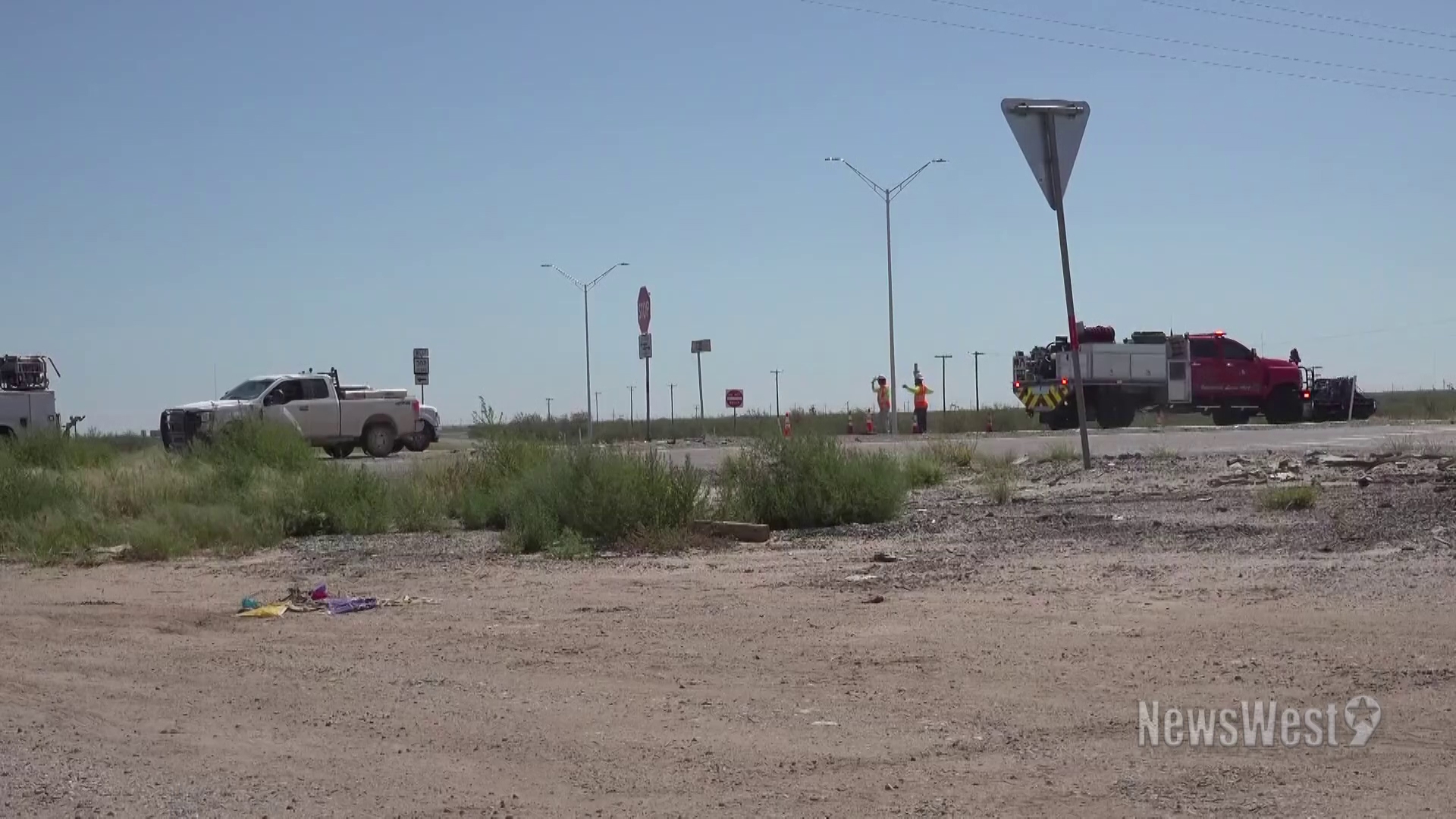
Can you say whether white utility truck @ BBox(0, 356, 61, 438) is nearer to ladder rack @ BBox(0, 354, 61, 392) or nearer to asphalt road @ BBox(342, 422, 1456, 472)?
ladder rack @ BBox(0, 354, 61, 392)

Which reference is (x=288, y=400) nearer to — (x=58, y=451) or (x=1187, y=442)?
(x=58, y=451)

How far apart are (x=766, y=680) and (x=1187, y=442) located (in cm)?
2273

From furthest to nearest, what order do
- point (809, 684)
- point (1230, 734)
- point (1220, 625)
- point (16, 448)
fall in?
point (16, 448) → point (1220, 625) → point (809, 684) → point (1230, 734)

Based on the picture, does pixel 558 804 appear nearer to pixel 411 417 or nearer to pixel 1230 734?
pixel 1230 734

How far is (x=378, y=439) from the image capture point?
35.6 metres

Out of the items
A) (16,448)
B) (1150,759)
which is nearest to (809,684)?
(1150,759)

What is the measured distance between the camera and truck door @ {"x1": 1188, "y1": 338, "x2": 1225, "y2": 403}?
43656 mm

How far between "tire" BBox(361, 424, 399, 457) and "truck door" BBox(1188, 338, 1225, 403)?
22553mm

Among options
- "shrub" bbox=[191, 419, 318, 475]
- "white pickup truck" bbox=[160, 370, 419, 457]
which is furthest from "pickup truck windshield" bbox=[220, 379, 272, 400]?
"shrub" bbox=[191, 419, 318, 475]

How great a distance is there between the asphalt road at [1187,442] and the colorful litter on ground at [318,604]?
8427mm

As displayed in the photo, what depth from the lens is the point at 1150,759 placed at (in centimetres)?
564

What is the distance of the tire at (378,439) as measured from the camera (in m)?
35.5

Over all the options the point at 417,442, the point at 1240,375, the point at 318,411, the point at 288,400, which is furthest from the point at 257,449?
the point at 1240,375

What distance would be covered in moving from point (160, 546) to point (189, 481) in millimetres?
4899
